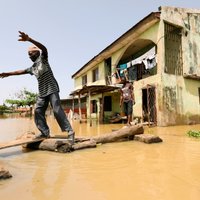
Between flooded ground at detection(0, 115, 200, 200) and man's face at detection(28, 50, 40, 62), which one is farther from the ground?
man's face at detection(28, 50, 40, 62)

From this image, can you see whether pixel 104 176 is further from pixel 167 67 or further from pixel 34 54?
pixel 167 67

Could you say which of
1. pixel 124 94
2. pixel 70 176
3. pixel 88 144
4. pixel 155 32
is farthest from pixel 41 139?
pixel 155 32

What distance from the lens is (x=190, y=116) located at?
1295 cm

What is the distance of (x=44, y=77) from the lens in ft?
15.4

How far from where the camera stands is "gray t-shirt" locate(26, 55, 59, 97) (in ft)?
15.3

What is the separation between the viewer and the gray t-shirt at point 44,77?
4.67 meters

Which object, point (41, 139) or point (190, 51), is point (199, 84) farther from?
point (41, 139)

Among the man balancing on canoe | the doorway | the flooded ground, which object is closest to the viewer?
the flooded ground

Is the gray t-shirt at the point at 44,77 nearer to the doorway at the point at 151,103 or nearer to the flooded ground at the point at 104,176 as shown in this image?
the flooded ground at the point at 104,176

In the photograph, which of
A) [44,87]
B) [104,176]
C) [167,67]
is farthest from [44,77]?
[167,67]

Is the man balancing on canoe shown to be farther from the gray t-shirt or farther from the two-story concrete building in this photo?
the two-story concrete building

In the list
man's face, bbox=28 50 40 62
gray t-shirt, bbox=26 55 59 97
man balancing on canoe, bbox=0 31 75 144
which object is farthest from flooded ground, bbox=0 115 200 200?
man's face, bbox=28 50 40 62

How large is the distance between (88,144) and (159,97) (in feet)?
24.7

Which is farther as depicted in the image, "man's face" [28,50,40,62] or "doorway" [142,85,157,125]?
→ "doorway" [142,85,157,125]
